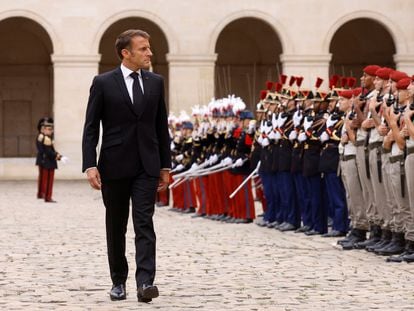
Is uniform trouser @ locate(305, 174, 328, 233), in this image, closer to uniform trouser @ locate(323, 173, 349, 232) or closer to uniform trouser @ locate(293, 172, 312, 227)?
uniform trouser @ locate(293, 172, 312, 227)

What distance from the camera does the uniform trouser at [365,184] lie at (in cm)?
1459

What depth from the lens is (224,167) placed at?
21.0 meters

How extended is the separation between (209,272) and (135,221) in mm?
2527

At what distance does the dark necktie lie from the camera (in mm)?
9945

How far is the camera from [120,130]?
32.6 feet

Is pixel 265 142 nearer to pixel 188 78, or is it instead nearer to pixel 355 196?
pixel 355 196

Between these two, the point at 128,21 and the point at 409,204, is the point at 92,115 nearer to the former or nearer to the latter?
the point at 409,204

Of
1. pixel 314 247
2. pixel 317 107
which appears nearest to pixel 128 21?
pixel 317 107

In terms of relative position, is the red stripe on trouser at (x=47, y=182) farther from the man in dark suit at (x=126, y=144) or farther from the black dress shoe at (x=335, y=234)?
the man in dark suit at (x=126, y=144)

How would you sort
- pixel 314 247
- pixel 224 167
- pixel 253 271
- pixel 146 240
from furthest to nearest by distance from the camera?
pixel 224 167 < pixel 314 247 < pixel 253 271 < pixel 146 240

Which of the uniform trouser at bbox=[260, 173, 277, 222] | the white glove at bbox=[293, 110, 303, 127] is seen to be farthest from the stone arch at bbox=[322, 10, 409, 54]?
the white glove at bbox=[293, 110, 303, 127]

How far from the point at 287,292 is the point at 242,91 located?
36.7 meters

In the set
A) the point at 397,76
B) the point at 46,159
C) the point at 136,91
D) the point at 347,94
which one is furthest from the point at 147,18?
the point at 136,91

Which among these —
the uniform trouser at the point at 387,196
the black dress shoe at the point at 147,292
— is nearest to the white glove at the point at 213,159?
the uniform trouser at the point at 387,196
